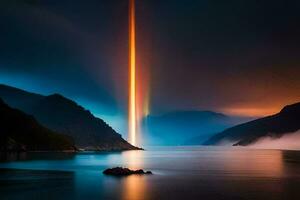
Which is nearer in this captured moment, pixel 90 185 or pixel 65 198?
pixel 65 198

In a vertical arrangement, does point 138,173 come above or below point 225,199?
above

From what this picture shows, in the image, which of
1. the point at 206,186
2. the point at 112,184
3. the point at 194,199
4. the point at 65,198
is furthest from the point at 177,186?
the point at 65,198

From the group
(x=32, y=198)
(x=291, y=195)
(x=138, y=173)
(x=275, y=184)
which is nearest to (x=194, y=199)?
(x=291, y=195)

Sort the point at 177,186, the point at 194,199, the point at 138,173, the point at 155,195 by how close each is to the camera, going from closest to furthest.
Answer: the point at 194,199
the point at 155,195
the point at 177,186
the point at 138,173

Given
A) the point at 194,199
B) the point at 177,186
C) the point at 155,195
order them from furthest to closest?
the point at 177,186, the point at 155,195, the point at 194,199

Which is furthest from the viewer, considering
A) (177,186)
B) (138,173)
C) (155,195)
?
(138,173)

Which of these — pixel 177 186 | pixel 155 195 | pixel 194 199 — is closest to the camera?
pixel 194 199

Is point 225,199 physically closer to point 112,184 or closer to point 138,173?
point 112,184

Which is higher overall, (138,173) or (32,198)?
(138,173)

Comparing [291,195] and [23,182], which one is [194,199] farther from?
[23,182]
